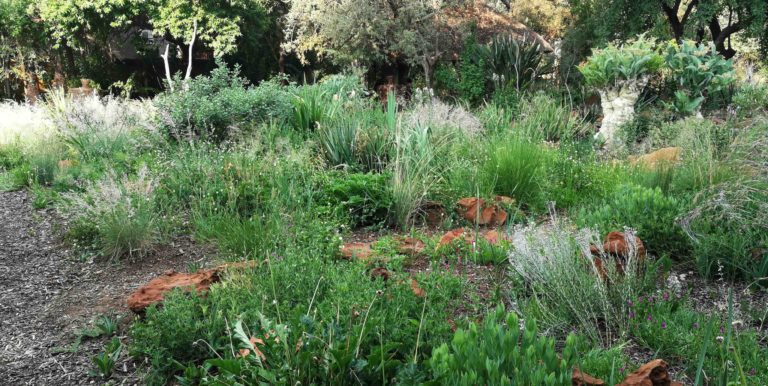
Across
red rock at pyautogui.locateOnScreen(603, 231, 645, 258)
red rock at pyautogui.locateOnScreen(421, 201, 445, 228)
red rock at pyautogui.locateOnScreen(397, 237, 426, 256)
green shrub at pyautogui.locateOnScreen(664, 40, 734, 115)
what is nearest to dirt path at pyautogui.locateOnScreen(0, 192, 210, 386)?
red rock at pyautogui.locateOnScreen(397, 237, 426, 256)

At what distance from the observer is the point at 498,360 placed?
1.84 m

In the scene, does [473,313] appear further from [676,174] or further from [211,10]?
[211,10]

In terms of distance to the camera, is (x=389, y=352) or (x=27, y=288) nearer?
(x=389, y=352)

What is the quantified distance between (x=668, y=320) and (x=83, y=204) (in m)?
3.94

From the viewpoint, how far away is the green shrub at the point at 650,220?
371cm

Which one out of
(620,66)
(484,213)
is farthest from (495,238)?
(620,66)

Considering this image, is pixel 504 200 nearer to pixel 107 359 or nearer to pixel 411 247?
pixel 411 247

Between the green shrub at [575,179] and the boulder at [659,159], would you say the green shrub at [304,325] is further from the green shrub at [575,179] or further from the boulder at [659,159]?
the boulder at [659,159]

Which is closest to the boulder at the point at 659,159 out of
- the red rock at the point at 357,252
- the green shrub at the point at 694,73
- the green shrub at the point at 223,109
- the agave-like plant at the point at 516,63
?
the red rock at the point at 357,252

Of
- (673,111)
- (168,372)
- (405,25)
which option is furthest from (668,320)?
(405,25)

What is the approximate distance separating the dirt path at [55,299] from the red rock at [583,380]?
5.93ft

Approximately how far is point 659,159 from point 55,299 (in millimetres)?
4572

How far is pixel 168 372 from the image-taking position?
2.74 metres

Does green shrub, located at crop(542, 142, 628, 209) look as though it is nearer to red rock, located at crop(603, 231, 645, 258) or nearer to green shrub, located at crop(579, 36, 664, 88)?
red rock, located at crop(603, 231, 645, 258)
